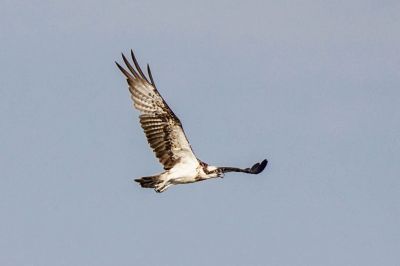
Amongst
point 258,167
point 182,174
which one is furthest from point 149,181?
point 258,167

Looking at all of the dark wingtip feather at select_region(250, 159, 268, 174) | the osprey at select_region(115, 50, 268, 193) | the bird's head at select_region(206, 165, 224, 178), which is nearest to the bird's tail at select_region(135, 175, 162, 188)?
the osprey at select_region(115, 50, 268, 193)

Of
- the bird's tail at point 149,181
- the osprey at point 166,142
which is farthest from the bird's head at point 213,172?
the bird's tail at point 149,181

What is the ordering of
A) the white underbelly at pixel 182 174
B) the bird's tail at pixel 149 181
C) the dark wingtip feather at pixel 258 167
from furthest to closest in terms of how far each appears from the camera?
the dark wingtip feather at pixel 258 167, the white underbelly at pixel 182 174, the bird's tail at pixel 149 181

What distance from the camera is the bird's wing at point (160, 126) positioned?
15.8 metres

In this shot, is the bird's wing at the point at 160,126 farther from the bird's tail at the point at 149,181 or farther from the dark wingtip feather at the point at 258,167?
the dark wingtip feather at the point at 258,167

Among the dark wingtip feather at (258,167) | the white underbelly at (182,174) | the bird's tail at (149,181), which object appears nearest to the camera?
the bird's tail at (149,181)

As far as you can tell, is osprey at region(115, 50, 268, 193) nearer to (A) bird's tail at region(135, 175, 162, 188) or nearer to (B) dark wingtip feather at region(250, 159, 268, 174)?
(A) bird's tail at region(135, 175, 162, 188)

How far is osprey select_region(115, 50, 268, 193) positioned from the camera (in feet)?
51.8

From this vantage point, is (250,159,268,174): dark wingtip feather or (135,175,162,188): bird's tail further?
(250,159,268,174): dark wingtip feather

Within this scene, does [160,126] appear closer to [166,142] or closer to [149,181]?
[166,142]

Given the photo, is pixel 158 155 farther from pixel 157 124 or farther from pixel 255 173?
pixel 255 173

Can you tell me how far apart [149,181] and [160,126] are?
1261 millimetres

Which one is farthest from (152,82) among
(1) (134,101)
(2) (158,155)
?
(2) (158,155)

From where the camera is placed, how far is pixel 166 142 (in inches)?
628
